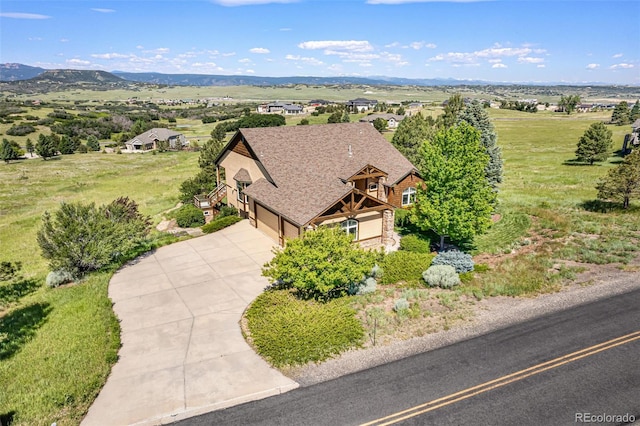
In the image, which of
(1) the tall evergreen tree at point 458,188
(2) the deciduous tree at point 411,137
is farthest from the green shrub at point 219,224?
(2) the deciduous tree at point 411,137

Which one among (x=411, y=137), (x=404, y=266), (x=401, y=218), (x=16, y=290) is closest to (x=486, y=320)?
(x=404, y=266)

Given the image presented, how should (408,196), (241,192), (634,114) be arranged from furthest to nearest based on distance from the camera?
(634,114) < (408,196) < (241,192)

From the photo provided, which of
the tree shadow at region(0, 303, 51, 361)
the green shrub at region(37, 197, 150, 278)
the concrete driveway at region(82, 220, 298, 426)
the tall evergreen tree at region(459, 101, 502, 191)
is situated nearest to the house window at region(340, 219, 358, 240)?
the concrete driveway at region(82, 220, 298, 426)

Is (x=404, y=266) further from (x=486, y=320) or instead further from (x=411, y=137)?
(x=411, y=137)

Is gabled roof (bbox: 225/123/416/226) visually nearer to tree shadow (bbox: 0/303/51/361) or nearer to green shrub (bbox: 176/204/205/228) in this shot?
green shrub (bbox: 176/204/205/228)

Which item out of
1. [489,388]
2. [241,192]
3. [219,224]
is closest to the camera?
[489,388]

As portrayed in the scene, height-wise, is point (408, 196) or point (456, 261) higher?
point (408, 196)

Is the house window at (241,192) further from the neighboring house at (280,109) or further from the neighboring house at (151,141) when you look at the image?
the neighboring house at (280,109)
